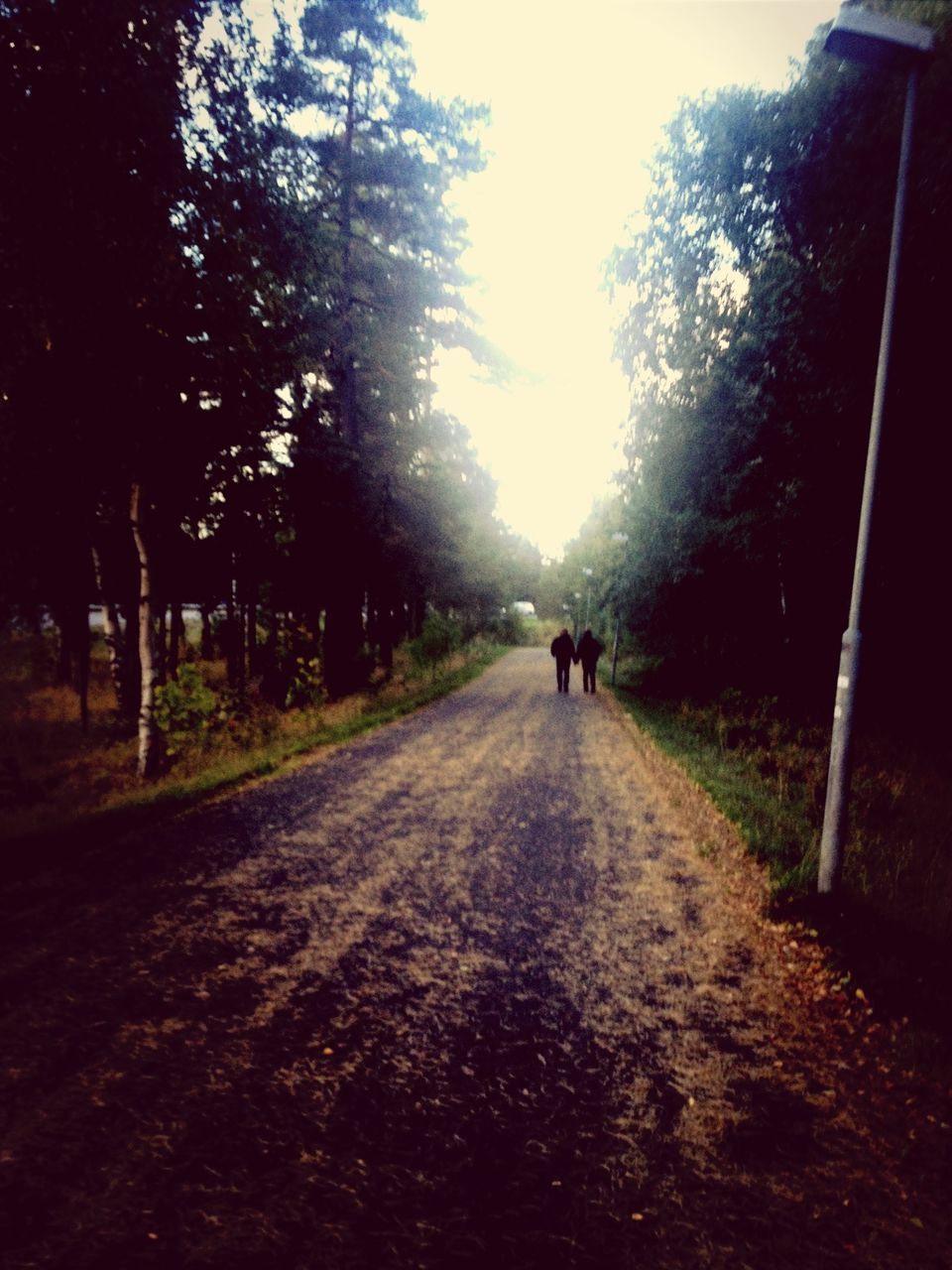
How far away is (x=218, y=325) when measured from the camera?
25.2 ft

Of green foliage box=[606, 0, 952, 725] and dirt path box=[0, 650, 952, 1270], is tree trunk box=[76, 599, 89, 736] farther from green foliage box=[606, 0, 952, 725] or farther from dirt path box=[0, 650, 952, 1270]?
green foliage box=[606, 0, 952, 725]

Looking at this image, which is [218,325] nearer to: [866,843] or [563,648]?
[866,843]

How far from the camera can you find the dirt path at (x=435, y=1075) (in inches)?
100

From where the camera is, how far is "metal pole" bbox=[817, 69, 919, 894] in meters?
5.09

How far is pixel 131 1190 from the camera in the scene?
2.63 meters

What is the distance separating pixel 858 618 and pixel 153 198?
297 inches

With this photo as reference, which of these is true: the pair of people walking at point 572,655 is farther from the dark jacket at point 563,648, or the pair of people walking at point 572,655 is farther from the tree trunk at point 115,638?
the tree trunk at point 115,638

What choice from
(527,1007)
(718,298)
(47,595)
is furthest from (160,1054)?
(47,595)

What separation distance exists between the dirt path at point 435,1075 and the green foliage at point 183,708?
485 cm

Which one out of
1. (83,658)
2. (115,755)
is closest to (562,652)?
(115,755)

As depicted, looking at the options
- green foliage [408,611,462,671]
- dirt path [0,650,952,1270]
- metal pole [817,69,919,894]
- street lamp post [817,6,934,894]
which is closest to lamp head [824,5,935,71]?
street lamp post [817,6,934,894]

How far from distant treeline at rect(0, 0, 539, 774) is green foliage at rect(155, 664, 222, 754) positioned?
31 cm

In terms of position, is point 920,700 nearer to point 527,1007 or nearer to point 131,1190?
point 527,1007

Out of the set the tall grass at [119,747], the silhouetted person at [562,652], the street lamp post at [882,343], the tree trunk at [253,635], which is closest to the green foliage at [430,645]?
the tall grass at [119,747]
